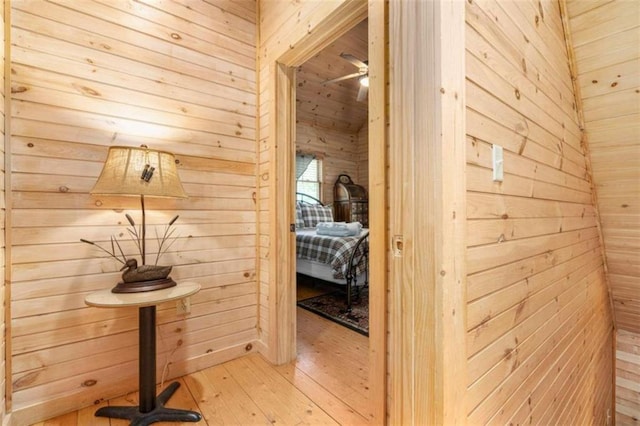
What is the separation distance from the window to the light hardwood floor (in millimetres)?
3860

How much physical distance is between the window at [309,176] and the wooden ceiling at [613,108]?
4.35 meters

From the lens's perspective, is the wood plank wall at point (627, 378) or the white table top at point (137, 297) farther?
the wood plank wall at point (627, 378)

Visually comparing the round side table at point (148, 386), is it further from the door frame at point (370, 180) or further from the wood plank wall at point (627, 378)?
the wood plank wall at point (627, 378)

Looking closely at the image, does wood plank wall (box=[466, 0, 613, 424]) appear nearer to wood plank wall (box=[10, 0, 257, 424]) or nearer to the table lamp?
the table lamp

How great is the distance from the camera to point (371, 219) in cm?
108

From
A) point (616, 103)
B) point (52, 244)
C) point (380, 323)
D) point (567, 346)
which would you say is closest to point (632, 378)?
point (567, 346)

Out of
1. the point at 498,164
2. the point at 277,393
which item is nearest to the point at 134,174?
the point at 277,393

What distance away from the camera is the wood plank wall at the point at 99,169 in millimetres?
1481

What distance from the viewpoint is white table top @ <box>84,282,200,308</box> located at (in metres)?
1.30

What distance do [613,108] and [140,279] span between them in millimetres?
2775

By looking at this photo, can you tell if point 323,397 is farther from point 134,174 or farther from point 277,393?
point 134,174

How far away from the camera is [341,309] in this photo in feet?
10.3

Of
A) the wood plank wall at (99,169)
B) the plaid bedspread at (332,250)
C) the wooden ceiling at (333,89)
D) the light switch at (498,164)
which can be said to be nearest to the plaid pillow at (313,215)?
the plaid bedspread at (332,250)

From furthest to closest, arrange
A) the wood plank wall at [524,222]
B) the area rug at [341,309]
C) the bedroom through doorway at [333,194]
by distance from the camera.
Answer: the area rug at [341,309] → the bedroom through doorway at [333,194] → the wood plank wall at [524,222]
